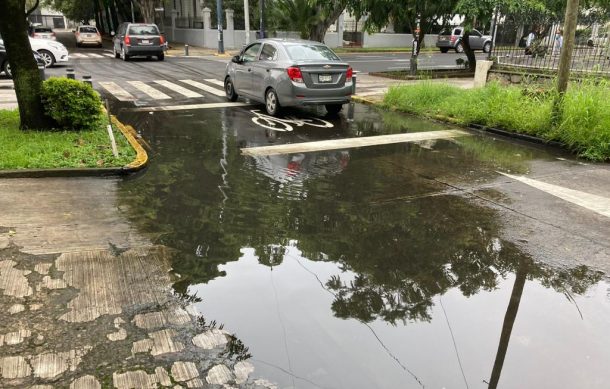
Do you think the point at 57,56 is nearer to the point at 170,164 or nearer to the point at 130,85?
the point at 130,85

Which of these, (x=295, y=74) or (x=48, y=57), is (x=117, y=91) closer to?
(x=295, y=74)

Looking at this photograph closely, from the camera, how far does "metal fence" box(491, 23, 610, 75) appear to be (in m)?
12.4

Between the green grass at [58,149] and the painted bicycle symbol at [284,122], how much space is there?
3.17 meters

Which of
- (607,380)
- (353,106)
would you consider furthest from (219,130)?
(607,380)

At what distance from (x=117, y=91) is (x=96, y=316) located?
12.8 meters

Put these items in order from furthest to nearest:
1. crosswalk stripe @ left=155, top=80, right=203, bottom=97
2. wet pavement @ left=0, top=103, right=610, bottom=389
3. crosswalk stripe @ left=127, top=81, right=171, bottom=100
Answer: crosswalk stripe @ left=155, top=80, right=203, bottom=97, crosswalk stripe @ left=127, top=81, right=171, bottom=100, wet pavement @ left=0, top=103, right=610, bottom=389

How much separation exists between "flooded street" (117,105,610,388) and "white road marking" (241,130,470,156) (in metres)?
0.26

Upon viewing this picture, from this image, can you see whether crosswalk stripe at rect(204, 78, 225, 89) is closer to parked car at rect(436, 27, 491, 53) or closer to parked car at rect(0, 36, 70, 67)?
parked car at rect(0, 36, 70, 67)

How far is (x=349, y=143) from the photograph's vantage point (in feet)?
30.9

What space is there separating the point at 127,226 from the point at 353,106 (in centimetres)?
920

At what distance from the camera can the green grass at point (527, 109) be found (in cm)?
864

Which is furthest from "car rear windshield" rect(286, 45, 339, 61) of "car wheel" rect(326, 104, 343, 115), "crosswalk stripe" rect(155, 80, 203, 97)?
"crosswalk stripe" rect(155, 80, 203, 97)

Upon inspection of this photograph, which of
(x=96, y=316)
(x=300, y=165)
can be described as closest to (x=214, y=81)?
(x=300, y=165)

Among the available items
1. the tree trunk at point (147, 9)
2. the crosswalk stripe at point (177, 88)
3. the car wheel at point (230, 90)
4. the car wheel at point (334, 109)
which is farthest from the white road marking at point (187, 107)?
the tree trunk at point (147, 9)
